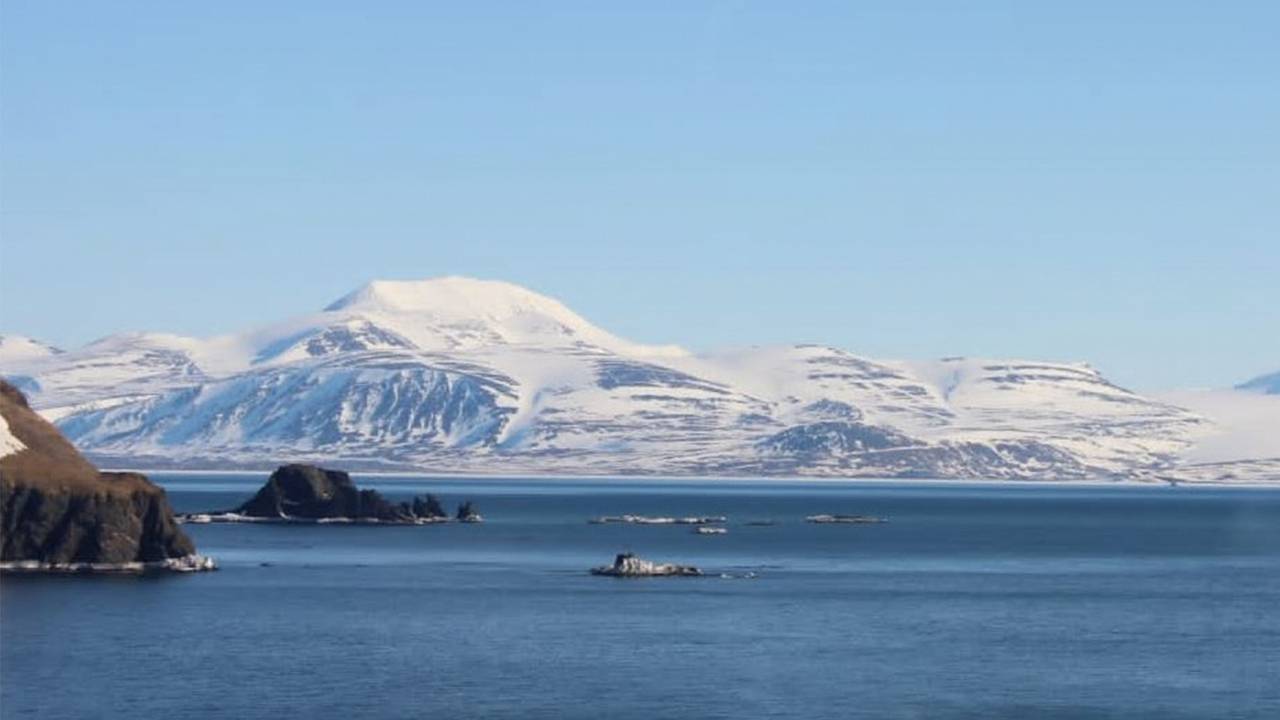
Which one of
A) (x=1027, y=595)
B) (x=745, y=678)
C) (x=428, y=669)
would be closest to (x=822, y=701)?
(x=745, y=678)

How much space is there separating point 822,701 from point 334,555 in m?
102

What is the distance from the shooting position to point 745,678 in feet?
328

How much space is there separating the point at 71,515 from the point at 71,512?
0.74ft

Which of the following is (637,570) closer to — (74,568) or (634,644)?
(74,568)

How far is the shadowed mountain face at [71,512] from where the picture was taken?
145 metres

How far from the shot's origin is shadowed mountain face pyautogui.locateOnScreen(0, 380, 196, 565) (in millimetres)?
145375

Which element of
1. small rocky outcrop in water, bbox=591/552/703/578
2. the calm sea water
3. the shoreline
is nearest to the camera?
the calm sea water

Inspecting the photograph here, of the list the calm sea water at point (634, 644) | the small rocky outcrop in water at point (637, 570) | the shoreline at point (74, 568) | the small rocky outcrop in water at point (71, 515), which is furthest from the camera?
the small rocky outcrop in water at point (637, 570)

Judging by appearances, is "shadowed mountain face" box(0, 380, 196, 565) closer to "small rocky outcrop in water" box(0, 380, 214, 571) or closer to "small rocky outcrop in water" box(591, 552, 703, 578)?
"small rocky outcrop in water" box(0, 380, 214, 571)

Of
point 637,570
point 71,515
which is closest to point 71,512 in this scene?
point 71,515

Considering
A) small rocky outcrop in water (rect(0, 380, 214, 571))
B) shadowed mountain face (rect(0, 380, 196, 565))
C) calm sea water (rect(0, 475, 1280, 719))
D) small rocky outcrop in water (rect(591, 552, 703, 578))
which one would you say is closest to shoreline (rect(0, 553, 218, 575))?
small rocky outcrop in water (rect(0, 380, 214, 571))

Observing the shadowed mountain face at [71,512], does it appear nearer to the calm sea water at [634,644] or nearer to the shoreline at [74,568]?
the shoreline at [74,568]

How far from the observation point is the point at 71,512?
14725 centimetres

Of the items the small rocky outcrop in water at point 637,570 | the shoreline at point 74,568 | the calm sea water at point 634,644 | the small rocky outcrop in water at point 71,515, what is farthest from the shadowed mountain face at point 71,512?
the small rocky outcrop in water at point 637,570
